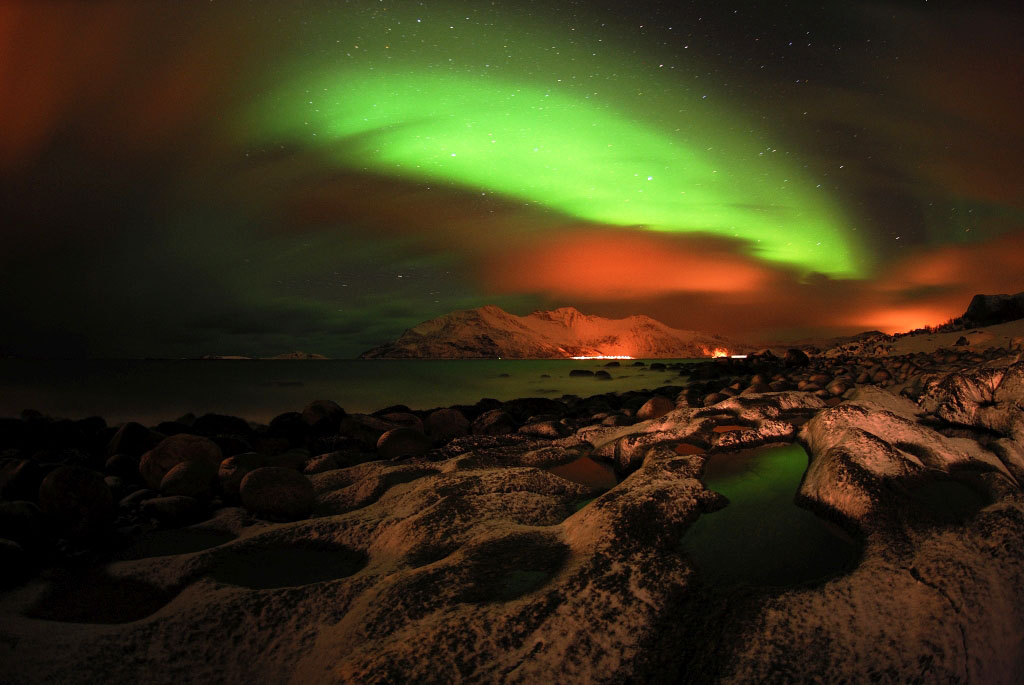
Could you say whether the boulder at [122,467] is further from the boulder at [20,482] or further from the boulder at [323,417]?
the boulder at [323,417]

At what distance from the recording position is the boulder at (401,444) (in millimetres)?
6914

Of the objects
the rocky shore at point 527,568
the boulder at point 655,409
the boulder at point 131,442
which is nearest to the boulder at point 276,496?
the rocky shore at point 527,568

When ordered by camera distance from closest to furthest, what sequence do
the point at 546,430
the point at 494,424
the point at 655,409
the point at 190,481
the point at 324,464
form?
the point at 190,481
the point at 324,464
the point at 546,430
the point at 655,409
the point at 494,424

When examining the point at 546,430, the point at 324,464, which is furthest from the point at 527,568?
the point at 546,430

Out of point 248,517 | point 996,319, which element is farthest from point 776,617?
point 996,319

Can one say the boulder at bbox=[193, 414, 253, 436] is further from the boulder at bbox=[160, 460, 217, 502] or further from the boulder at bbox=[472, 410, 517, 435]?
the boulder at bbox=[160, 460, 217, 502]

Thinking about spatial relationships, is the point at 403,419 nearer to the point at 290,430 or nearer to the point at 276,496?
the point at 290,430

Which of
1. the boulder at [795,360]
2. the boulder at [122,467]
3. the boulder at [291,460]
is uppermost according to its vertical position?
the boulder at [795,360]

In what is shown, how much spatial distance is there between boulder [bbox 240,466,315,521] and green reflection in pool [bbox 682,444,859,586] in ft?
10.6

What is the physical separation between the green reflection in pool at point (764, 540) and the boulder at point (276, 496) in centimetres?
322

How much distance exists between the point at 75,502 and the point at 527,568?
3827 millimetres

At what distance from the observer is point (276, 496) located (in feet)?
14.2

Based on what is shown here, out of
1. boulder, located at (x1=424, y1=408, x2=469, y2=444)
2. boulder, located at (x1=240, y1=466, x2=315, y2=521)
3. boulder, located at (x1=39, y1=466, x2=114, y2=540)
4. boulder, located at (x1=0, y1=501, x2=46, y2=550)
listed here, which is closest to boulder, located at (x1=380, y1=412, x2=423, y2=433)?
boulder, located at (x1=424, y1=408, x2=469, y2=444)

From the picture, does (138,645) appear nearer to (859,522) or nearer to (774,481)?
(859,522)
